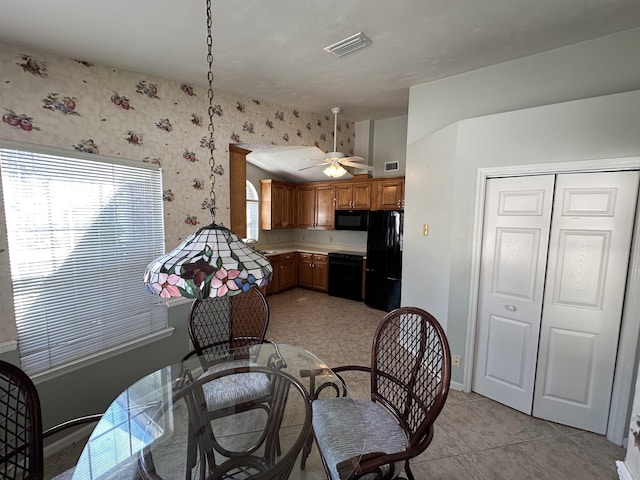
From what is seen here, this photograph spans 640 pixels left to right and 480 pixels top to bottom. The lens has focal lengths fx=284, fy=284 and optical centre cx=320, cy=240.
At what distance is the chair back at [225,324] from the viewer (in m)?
2.18

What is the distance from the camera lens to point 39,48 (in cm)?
189

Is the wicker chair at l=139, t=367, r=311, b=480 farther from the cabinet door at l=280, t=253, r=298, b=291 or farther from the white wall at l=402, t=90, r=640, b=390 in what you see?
the cabinet door at l=280, t=253, r=298, b=291

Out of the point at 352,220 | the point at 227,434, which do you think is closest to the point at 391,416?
the point at 227,434

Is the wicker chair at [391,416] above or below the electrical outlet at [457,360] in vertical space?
above

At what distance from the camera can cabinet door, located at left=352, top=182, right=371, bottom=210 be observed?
4910mm

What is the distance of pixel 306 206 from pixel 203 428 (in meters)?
4.65

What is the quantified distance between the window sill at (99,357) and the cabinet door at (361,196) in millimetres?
3476

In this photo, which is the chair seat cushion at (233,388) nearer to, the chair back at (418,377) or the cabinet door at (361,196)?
the chair back at (418,377)

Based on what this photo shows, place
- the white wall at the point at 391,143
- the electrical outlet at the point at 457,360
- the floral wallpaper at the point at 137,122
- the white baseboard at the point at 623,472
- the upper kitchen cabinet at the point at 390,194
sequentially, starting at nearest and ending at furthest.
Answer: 1. the white baseboard at the point at 623,472
2. the floral wallpaper at the point at 137,122
3. the electrical outlet at the point at 457,360
4. the white wall at the point at 391,143
5. the upper kitchen cabinet at the point at 390,194

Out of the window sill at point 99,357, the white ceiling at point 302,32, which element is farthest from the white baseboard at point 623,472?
the window sill at point 99,357

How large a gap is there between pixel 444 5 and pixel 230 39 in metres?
1.39

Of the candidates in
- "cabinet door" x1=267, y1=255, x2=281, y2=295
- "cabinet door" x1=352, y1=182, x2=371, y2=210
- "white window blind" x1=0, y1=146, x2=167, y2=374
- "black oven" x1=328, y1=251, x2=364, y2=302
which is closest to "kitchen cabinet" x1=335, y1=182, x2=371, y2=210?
"cabinet door" x1=352, y1=182, x2=371, y2=210

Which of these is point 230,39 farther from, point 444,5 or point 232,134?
point 444,5

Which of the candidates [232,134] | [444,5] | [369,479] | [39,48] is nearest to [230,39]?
[232,134]
